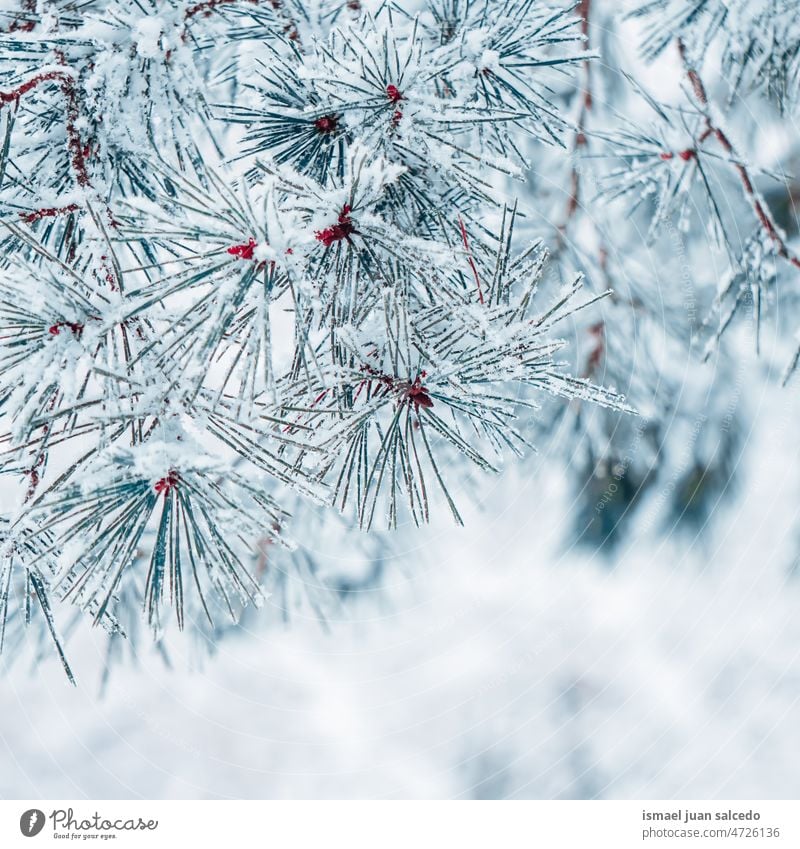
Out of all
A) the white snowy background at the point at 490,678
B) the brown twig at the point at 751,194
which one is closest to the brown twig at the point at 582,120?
the brown twig at the point at 751,194

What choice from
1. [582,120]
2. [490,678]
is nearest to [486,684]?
[490,678]

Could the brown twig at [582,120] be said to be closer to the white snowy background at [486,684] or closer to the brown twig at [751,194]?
the brown twig at [751,194]

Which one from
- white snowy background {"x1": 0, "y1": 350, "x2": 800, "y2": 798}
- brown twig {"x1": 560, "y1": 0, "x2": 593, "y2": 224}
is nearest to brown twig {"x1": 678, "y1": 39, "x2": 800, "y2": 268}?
brown twig {"x1": 560, "y1": 0, "x2": 593, "y2": 224}

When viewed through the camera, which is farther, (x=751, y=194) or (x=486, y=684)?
(x=486, y=684)

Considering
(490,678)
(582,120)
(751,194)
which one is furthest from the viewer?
(490,678)

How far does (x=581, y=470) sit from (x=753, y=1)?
607 mm

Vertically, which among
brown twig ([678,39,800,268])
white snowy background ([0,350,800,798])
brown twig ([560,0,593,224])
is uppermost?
brown twig ([560,0,593,224])

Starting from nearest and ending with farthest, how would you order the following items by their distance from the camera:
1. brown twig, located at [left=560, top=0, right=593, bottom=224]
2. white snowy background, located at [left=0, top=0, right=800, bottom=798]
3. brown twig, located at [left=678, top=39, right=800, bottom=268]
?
brown twig, located at [left=678, top=39, right=800, bottom=268] < brown twig, located at [left=560, top=0, right=593, bottom=224] < white snowy background, located at [left=0, top=0, right=800, bottom=798]

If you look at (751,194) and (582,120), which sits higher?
(582,120)

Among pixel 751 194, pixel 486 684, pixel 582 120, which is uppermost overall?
pixel 582 120

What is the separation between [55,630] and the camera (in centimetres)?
33

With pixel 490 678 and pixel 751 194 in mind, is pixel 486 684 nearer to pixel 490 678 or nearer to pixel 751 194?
pixel 490 678

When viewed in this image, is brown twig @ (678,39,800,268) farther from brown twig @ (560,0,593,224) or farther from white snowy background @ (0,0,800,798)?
white snowy background @ (0,0,800,798)
